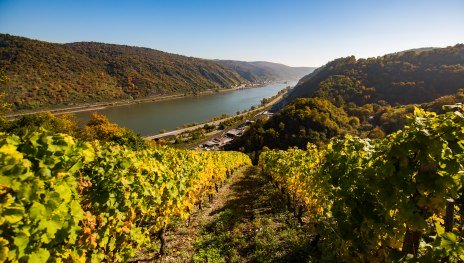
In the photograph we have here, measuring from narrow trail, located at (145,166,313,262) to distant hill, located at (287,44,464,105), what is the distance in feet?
314

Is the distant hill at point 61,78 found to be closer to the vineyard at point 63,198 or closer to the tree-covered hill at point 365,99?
the tree-covered hill at point 365,99

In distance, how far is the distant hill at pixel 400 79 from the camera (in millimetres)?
93438

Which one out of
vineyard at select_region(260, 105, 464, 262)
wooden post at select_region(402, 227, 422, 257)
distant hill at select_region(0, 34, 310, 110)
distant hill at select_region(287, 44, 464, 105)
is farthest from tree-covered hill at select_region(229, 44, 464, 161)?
distant hill at select_region(0, 34, 310, 110)

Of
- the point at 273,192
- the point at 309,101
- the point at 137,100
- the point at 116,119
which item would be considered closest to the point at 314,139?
the point at 309,101

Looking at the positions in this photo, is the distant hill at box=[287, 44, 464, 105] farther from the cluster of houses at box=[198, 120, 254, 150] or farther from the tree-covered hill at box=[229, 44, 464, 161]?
the cluster of houses at box=[198, 120, 254, 150]

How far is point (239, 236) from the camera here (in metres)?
11.4

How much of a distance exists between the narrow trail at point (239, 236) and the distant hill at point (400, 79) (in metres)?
95.7

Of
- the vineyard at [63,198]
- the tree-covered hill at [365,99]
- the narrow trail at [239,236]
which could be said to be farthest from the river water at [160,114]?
the vineyard at [63,198]

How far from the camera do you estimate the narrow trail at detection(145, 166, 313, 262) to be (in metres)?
9.51

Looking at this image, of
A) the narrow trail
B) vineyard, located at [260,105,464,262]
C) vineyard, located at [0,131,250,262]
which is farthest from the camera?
the narrow trail

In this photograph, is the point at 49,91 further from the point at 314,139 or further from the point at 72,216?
the point at 72,216

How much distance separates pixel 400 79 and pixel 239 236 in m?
113

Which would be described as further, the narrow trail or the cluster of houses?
the cluster of houses

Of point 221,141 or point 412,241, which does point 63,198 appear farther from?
point 221,141
